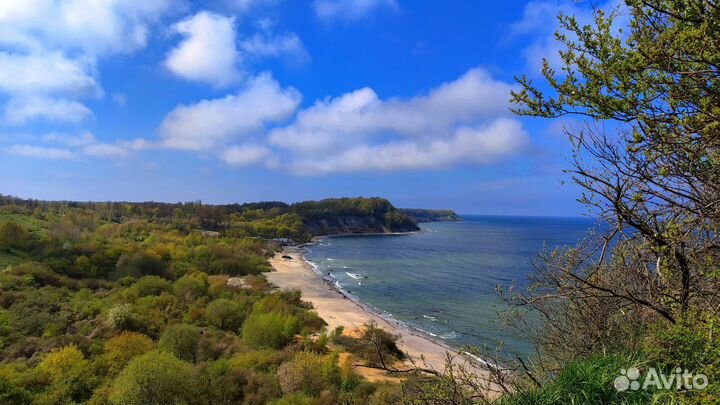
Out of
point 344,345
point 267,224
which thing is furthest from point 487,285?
point 267,224

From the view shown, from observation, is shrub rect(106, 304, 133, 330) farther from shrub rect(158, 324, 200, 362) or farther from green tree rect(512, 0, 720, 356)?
green tree rect(512, 0, 720, 356)

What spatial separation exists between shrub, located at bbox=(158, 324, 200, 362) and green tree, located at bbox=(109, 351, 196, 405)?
5073 millimetres

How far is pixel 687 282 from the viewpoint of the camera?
4.05 metres

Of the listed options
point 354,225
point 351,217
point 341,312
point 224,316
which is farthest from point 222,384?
point 351,217

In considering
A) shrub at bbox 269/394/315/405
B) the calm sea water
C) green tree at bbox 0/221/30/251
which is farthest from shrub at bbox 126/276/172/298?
shrub at bbox 269/394/315/405

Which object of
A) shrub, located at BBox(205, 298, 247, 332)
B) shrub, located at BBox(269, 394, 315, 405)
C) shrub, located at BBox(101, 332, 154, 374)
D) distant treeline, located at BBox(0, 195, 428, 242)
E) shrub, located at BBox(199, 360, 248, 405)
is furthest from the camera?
distant treeline, located at BBox(0, 195, 428, 242)

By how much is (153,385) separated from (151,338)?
10.1m

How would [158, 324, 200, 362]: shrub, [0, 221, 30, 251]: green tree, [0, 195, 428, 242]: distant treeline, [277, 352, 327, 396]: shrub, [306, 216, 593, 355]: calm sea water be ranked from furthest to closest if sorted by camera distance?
[0, 195, 428, 242]: distant treeline → [0, 221, 30, 251]: green tree → [306, 216, 593, 355]: calm sea water → [158, 324, 200, 362]: shrub → [277, 352, 327, 396]: shrub

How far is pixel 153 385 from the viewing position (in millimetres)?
13797

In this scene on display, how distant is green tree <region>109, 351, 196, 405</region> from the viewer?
44.7ft

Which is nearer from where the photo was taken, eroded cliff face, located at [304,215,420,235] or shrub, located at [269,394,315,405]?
shrub, located at [269,394,315,405]

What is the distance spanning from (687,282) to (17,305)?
1359 inches

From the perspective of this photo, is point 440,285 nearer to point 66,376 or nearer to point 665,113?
point 66,376

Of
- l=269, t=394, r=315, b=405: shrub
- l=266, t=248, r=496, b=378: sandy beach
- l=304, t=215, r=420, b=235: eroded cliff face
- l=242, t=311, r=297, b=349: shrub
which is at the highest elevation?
l=304, t=215, r=420, b=235: eroded cliff face
